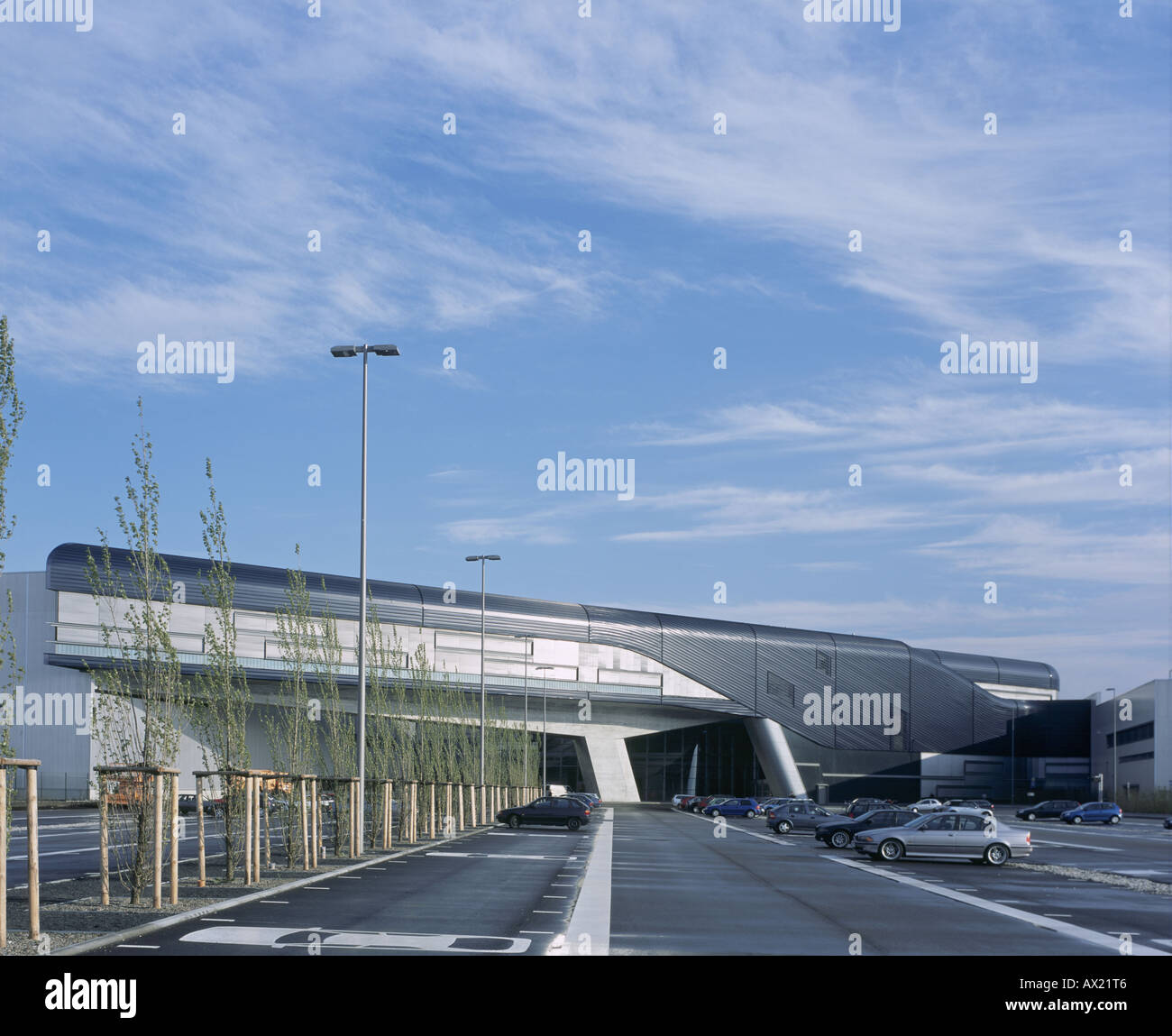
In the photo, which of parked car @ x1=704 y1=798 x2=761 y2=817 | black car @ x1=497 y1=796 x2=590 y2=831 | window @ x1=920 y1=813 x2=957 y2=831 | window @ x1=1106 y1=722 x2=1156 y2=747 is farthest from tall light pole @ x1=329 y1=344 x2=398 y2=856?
window @ x1=1106 y1=722 x2=1156 y2=747

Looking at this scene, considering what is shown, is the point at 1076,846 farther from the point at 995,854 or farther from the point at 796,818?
the point at 995,854

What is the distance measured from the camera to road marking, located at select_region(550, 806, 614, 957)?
1512cm

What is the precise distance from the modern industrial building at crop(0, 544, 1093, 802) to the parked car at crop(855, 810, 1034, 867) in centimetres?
5633

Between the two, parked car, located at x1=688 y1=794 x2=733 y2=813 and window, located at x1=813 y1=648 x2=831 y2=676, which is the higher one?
window, located at x1=813 y1=648 x2=831 y2=676

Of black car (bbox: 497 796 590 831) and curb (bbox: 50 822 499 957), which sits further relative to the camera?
black car (bbox: 497 796 590 831)

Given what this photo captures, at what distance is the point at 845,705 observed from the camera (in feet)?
400

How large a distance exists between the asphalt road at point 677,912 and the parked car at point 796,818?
22.6 metres

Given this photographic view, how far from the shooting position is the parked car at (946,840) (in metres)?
34.8

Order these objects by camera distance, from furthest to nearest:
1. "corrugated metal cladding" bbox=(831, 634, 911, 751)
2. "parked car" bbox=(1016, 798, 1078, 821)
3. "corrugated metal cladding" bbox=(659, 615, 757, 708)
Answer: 1. "corrugated metal cladding" bbox=(831, 634, 911, 751)
2. "corrugated metal cladding" bbox=(659, 615, 757, 708)
3. "parked car" bbox=(1016, 798, 1078, 821)

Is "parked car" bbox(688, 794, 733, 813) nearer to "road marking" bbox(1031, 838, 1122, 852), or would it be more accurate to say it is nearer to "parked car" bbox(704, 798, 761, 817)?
"parked car" bbox(704, 798, 761, 817)

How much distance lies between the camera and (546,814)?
5653cm

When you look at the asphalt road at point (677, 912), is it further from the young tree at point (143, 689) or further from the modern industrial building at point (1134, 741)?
the modern industrial building at point (1134, 741)

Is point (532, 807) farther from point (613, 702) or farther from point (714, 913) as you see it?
point (613, 702)

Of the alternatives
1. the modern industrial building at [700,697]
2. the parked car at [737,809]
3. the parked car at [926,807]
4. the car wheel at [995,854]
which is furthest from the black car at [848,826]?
the modern industrial building at [700,697]
